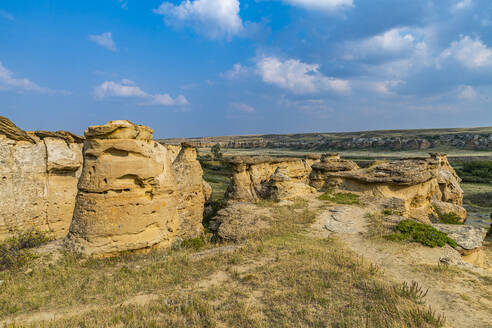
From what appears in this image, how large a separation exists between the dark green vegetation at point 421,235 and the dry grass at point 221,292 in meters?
2.71

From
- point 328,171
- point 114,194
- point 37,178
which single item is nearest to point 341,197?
point 328,171

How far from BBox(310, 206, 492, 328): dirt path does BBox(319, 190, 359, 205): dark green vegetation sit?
294 cm

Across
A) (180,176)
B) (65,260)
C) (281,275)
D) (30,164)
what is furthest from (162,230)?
(30,164)

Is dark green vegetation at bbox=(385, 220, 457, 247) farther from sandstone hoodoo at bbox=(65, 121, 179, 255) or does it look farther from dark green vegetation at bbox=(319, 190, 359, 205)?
sandstone hoodoo at bbox=(65, 121, 179, 255)

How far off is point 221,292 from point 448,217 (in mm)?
16695

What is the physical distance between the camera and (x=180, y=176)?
11.7 metres

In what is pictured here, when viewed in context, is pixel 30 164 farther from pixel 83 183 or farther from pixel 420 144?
pixel 420 144

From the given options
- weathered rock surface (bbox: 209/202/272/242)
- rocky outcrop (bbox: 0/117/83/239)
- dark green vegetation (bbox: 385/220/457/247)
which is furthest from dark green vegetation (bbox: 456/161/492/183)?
rocky outcrop (bbox: 0/117/83/239)

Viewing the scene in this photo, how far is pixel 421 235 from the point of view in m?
7.71

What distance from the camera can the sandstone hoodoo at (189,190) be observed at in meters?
11.5

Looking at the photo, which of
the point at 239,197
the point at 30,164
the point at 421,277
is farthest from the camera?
the point at 239,197

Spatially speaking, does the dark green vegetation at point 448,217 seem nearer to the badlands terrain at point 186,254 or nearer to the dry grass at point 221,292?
the badlands terrain at point 186,254

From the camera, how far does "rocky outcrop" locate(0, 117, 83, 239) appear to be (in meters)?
8.34

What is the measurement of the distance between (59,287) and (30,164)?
649cm
